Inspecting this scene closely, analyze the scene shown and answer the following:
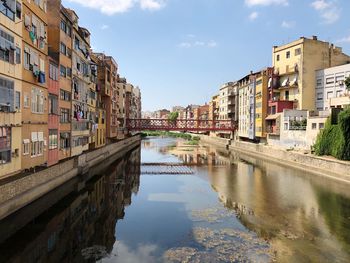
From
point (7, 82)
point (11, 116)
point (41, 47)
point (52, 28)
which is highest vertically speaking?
point (52, 28)

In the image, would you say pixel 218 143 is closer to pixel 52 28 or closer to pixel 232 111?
pixel 232 111

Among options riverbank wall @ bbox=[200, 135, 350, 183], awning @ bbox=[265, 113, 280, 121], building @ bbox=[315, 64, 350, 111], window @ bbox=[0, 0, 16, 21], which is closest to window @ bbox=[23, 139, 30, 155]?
window @ bbox=[0, 0, 16, 21]

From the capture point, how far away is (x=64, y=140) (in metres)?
33.8

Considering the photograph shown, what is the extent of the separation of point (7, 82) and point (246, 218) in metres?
18.0

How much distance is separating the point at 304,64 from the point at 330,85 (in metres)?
5.98

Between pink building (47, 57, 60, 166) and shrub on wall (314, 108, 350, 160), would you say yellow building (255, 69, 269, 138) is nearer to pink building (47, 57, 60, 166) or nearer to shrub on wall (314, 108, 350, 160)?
shrub on wall (314, 108, 350, 160)

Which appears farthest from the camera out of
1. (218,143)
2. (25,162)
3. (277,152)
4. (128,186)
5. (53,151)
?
(218,143)

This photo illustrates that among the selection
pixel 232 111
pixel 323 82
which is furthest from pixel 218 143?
pixel 323 82

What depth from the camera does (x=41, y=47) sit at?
1064 inches

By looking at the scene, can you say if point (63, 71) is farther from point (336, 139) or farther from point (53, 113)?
point (336, 139)

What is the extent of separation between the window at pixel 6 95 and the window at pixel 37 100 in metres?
3.73

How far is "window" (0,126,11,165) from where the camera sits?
20.6m

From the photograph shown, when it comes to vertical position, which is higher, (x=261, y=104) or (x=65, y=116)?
(x=261, y=104)

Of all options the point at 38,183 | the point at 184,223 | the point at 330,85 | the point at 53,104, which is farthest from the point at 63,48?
the point at 330,85
